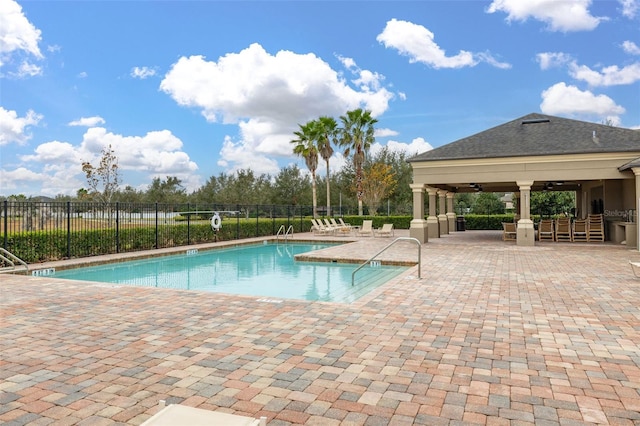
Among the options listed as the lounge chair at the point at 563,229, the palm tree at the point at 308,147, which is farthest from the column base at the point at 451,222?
the palm tree at the point at 308,147

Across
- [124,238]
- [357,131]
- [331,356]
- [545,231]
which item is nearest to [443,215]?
[545,231]

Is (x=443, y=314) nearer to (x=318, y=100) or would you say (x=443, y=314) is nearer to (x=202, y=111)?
(x=202, y=111)

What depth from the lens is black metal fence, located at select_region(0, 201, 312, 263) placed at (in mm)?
11594

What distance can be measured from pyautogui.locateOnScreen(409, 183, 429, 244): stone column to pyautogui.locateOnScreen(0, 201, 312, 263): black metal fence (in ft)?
26.8

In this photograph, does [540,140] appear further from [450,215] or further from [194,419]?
[194,419]

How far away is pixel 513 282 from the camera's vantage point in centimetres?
837

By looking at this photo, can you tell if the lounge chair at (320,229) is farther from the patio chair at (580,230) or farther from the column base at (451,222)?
the patio chair at (580,230)

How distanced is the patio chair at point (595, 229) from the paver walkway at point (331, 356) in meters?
11.7

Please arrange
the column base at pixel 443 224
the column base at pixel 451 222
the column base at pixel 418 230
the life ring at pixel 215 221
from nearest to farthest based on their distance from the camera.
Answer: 1. the column base at pixel 418 230
2. the life ring at pixel 215 221
3. the column base at pixel 443 224
4. the column base at pixel 451 222

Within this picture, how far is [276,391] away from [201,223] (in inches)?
637

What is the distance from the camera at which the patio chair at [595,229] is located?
17578 millimetres

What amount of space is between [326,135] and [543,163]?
726 inches

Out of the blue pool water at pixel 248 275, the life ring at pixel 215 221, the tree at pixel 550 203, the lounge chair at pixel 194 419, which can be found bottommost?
the blue pool water at pixel 248 275

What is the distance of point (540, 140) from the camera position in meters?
17.5
